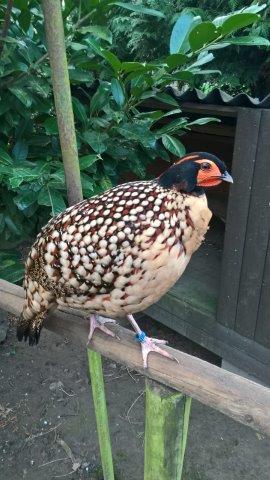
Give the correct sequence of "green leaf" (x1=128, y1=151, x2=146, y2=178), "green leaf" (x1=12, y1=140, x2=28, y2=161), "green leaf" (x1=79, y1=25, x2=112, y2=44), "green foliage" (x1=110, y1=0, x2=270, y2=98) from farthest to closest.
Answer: "green foliage" (x1=110, y1=0, x2=270, y2=98) → "green leaf" (x1=128, y1=151, x2=146, y2=178) → "green leaf" (x1=12, y1=140, x2=28, y2=161) → "green leaf" (x1=79, y1=25, x2=112, y2=44)

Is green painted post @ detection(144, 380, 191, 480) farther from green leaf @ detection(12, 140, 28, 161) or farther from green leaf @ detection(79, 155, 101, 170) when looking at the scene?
green leaf @ detection(12, 140, 28, 161)

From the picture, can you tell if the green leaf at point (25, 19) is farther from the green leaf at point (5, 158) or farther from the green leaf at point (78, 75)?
the green leaf at point (5, 158)

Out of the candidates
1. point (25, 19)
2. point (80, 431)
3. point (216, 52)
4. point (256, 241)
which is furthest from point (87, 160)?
point (216, 52)

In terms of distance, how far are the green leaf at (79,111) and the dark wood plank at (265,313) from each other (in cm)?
118

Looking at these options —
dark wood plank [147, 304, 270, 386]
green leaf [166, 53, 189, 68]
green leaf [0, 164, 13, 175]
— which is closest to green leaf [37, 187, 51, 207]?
green leaf [0, 164, 13, 175]

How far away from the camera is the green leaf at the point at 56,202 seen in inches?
54.4

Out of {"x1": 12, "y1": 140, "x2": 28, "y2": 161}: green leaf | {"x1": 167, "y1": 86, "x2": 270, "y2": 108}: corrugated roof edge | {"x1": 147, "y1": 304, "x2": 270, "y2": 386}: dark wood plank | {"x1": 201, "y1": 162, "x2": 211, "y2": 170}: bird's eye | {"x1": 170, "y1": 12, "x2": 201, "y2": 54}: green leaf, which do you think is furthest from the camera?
{"x1": 147, "y1": 304, "x2": 270, "y2": 386}: dark wood plank

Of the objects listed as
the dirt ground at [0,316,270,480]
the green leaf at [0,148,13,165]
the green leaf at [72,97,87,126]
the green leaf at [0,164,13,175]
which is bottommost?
the dirt ground at [0,316,270,480]

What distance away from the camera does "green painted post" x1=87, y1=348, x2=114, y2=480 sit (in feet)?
5.76

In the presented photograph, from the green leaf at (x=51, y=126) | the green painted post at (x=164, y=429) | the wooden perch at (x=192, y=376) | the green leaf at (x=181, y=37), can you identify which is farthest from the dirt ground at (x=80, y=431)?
the green leaf at (x=181, y=37)

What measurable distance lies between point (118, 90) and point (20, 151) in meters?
0.40

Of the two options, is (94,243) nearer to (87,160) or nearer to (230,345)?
(87,160)

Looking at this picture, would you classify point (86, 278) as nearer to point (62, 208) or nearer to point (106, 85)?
point (62, 208)

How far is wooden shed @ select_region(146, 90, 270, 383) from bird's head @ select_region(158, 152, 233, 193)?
1160mm
